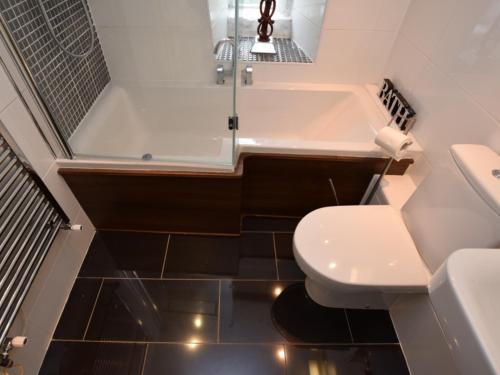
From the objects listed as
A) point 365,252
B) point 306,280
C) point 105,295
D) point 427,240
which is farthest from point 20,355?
point 427,240

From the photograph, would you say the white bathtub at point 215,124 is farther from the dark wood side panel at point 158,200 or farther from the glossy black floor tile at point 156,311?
the glossy black floor tile at point 156,311

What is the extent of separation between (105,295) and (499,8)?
2028 mm

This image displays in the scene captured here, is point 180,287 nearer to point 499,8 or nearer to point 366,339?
point 366,339

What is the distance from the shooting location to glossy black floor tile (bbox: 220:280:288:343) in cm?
128

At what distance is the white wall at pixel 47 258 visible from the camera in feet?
3.36

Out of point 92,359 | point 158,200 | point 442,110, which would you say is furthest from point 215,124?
point 92,359

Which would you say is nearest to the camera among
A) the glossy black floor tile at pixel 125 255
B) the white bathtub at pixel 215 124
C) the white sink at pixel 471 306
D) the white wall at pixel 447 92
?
the white sink at pixel 471 306

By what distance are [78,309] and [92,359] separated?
0.82 ft

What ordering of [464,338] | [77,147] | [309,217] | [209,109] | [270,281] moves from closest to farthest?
[464,338]
[309,217]
[77,147]
[270,281]
[209,109]

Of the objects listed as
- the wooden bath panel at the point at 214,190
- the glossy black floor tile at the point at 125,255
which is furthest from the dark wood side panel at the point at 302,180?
the glossy black floor tile at the point at 125,255

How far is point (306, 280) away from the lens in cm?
143

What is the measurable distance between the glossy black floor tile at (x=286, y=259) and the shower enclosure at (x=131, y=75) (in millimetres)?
601

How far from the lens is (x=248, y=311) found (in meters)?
1.35

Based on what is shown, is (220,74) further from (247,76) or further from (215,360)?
(215,360)
